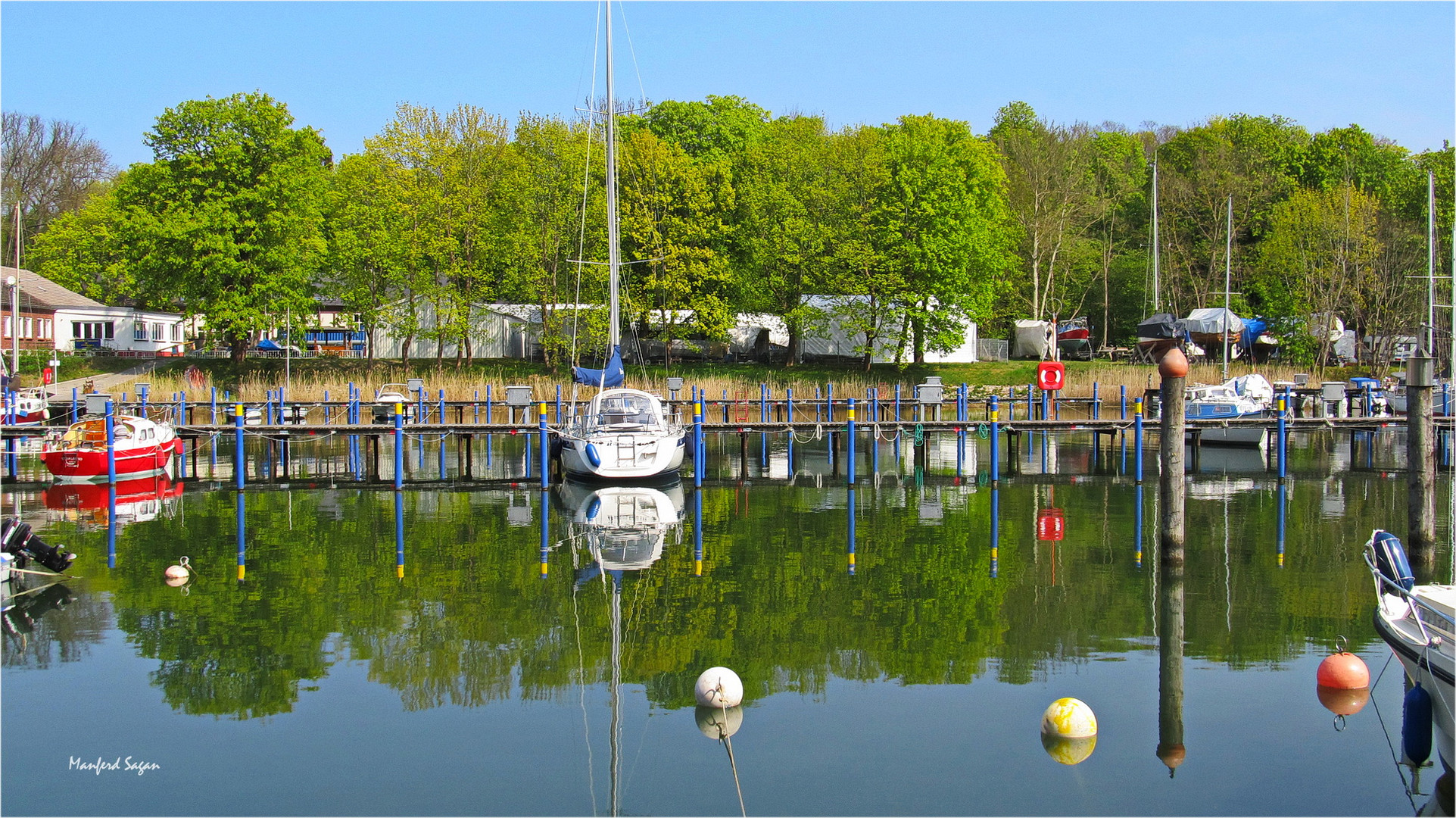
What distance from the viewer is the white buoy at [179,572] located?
17656 millimetres

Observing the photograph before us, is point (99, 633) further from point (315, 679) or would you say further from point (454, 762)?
point (454, 762)

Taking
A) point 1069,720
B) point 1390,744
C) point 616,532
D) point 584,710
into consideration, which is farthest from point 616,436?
point 1390,744

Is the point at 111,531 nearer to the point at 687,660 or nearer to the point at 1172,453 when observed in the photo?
the point at 687,660

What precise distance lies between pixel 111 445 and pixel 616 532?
1014cm

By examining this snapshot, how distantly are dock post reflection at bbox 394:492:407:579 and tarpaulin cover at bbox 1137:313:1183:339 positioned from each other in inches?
1303

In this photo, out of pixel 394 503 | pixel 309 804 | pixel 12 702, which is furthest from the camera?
pixel 394 503

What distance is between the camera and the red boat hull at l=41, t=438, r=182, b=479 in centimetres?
2755

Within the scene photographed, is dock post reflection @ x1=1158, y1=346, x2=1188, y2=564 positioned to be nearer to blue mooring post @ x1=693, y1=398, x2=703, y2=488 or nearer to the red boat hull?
blue mooring post @ x1=693, y1=398, x2=703, y2=488

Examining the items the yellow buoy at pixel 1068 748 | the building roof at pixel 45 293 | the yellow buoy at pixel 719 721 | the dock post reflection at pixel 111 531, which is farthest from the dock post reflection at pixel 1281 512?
the building roof at pixel 45 293

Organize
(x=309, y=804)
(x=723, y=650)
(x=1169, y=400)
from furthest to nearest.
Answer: (x=1169, y=400) → (x=723, y=650) → (x=309, y=804)

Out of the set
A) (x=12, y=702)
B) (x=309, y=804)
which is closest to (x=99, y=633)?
(x=12, y=702)

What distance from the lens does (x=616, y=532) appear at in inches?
866

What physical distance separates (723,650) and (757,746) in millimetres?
2930

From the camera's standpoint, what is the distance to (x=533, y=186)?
52.2 metres
